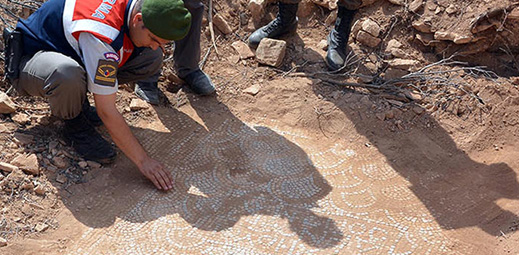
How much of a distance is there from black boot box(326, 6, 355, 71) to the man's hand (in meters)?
1.63

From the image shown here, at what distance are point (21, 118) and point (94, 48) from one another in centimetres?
85

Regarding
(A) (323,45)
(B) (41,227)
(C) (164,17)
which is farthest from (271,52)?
(B) (41,227)

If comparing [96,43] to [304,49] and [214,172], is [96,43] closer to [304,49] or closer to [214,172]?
[214,172]

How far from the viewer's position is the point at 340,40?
12.6 feet

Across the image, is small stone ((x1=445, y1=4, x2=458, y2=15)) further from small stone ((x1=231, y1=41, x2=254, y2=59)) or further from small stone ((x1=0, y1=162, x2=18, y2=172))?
small stone ((x1=0, y1=162, x2=18, y2=172))

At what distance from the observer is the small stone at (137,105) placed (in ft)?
10.8

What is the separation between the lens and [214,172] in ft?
9.80

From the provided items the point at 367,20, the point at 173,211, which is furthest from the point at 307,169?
the point at 367,20

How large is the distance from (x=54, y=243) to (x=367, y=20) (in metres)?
2.81

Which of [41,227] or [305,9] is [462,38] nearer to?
[305,9]

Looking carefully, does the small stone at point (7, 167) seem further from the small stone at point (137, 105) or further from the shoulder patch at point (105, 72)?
the small stone at point (137, 105)

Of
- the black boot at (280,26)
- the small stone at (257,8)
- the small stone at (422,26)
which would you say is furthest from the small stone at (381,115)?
the small stone at (257,8)

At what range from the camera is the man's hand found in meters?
2.70

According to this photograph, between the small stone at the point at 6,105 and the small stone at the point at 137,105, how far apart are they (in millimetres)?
687
